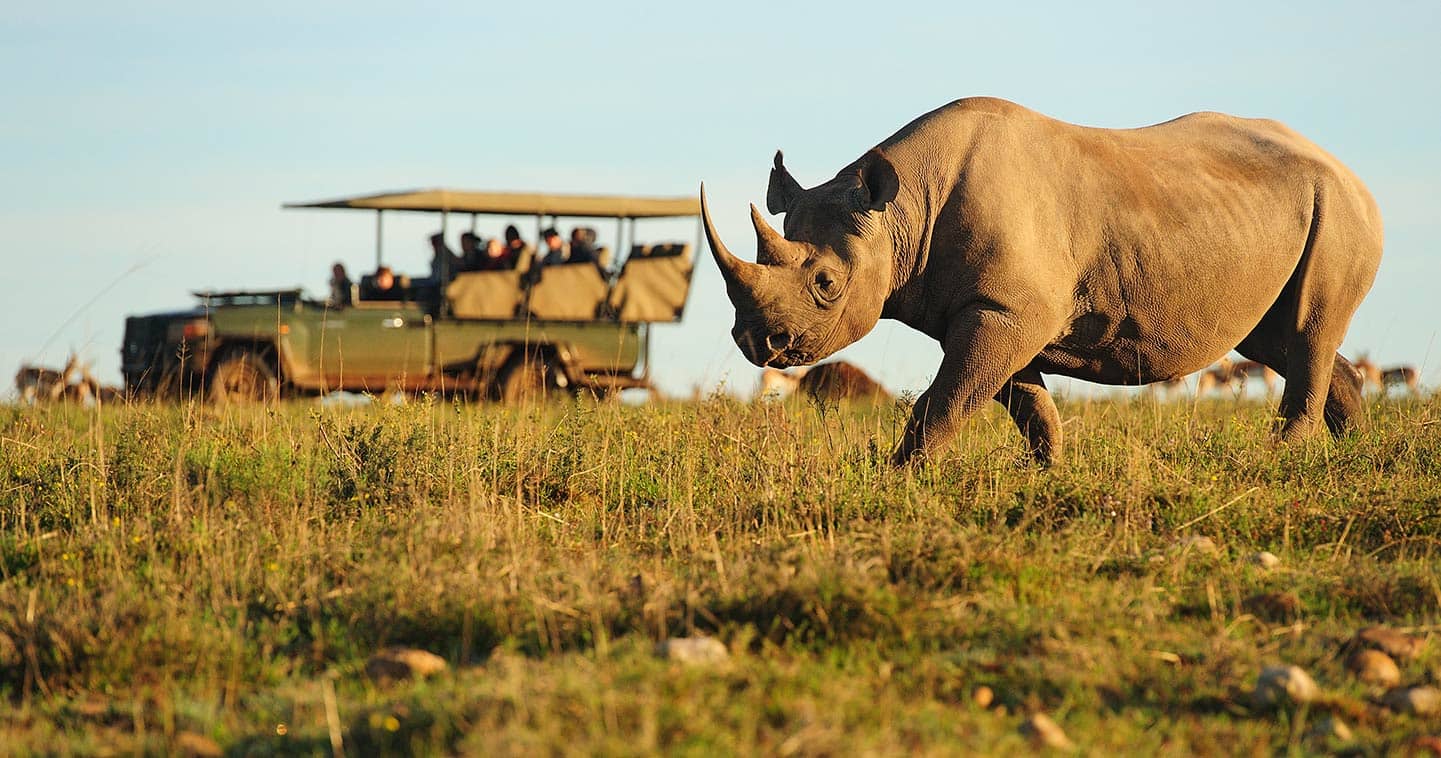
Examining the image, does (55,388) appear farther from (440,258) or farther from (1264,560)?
(1264,560)

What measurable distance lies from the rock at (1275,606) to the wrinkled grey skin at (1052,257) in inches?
92.7

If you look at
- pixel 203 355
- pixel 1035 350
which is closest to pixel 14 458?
pixel 1035 350

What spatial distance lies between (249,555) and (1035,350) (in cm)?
385

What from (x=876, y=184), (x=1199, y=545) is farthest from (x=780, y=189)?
(x=1199, y=545)

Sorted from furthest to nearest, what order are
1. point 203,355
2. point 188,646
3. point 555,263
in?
1. point 555,263
2. point 203,355
3. point 188,646

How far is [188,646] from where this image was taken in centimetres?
479

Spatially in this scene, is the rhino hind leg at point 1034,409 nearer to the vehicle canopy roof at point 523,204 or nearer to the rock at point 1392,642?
the rock at point 1392,642

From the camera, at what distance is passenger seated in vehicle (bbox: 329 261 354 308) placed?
54.7 feet

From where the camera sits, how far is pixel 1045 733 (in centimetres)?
391

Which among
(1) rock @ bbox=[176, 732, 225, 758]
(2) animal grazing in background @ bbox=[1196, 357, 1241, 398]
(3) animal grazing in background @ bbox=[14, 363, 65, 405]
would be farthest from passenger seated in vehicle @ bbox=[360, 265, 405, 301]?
(1) rock @ bbox=[176, 732, 225, 758]

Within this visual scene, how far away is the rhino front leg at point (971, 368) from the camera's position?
758 cm

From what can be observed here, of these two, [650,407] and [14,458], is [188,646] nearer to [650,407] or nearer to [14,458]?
[14,458]

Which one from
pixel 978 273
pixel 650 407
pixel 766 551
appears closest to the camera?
pixel 766 551

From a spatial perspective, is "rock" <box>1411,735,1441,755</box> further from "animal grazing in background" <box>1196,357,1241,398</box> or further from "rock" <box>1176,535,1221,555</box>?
"animal grazing in background" <box>1196,357,1241,398</box>
